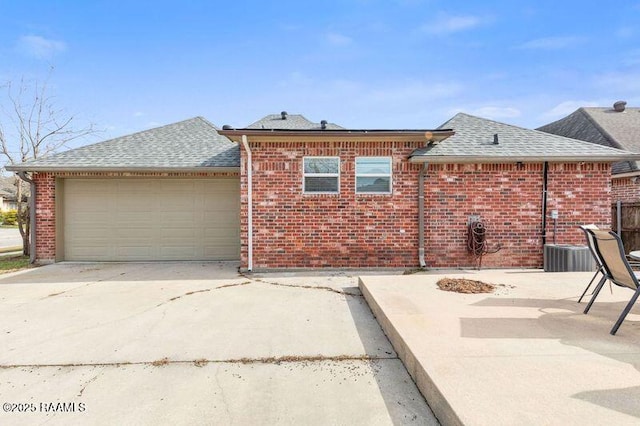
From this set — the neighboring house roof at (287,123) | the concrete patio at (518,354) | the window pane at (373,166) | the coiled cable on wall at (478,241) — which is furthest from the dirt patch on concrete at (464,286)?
the neighboring house roof at (287,123)

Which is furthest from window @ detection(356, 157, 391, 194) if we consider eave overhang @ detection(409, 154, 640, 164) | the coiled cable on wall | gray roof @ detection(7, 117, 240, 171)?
gray roof @ detection(7, 117, 240, 171)

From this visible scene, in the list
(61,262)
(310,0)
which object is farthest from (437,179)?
(61,262)

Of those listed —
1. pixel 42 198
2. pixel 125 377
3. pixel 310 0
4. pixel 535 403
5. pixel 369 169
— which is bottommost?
pixel 125 377

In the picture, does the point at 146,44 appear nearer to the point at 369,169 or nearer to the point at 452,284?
the point at 369,169

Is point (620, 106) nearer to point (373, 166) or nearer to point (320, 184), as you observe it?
point (373, 166)

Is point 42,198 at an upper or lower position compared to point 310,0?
lower

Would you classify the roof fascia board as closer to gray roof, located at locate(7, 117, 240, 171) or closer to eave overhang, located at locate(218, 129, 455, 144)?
gray roof, located at locate(7, 117, 240, 171)

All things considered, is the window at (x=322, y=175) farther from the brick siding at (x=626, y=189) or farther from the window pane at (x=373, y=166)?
the brick siding at (x=626, y=189)

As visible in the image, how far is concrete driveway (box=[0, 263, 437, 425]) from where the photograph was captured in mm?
2229

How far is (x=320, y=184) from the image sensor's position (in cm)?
723

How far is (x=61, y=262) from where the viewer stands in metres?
8.47

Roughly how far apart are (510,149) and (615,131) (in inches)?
364

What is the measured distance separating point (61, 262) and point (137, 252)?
2039 mm

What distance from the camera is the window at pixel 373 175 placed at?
7238 mm
